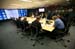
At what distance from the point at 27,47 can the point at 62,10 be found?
115 centimetres

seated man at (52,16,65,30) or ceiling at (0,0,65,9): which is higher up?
ceiling at (0,0,65,9)

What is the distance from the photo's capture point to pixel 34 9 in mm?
1503

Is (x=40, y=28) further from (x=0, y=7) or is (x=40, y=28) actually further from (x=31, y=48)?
(x=0, y=7)

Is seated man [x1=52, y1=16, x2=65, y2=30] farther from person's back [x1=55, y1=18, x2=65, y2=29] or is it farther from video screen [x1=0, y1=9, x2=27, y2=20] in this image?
video screen [x1=0, y1=9, x2=27, y2=20]

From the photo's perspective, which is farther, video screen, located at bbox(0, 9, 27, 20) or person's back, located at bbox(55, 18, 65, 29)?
person's back, located at bbox(55, 18, 65, 29)

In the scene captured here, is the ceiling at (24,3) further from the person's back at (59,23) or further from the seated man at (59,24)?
the person's back at (59,23)

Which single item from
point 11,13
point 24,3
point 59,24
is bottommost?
point 59,24

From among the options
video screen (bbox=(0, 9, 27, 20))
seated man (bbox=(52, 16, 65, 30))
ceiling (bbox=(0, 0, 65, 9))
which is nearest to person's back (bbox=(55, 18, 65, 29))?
seated man (bbox=(52, 16, 65, 30))

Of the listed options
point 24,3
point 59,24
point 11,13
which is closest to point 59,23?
A: point 59,24

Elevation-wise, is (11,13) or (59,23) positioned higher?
(11,13)

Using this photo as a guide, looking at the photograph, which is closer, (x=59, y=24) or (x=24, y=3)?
(x=24, y=3)

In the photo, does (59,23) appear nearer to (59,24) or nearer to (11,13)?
(59,24)

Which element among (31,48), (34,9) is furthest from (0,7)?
(31,48)

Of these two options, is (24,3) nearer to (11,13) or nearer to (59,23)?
(11,13)
